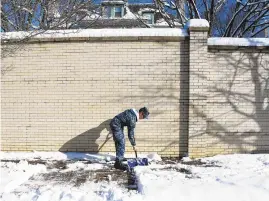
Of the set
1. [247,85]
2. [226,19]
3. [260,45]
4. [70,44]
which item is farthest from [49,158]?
[226,19]

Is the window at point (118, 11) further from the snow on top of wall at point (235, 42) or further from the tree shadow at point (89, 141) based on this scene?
the tree shadow at point (89, 141)

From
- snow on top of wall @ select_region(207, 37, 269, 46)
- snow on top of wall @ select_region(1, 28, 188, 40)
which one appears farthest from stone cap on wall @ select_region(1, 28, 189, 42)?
snow on top of wall @ select_region(207, 37, 269, 46)

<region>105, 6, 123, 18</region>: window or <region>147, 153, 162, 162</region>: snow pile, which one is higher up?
<region>105, 6, 123, 18</region>: window

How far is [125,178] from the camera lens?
646 cm

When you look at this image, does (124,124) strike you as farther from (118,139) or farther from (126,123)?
(118,139)

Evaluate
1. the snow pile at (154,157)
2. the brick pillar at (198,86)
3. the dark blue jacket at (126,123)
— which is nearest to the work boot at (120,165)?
the dark blue jacket at (126,123)

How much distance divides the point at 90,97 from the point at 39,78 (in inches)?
52.0

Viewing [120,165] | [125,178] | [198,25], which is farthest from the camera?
[198,25]

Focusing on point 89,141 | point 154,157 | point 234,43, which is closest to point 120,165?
point 154,157

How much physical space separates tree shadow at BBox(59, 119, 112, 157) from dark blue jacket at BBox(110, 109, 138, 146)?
891mm

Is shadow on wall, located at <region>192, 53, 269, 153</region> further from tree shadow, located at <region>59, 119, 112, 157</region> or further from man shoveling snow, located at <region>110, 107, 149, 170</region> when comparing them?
tree shadow, located at <region>59, 119, 112, 157</region>

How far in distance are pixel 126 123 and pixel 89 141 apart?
1.40 meters

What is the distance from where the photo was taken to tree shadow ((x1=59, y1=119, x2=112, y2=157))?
27.3 feet

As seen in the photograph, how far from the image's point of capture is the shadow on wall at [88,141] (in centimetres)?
834
